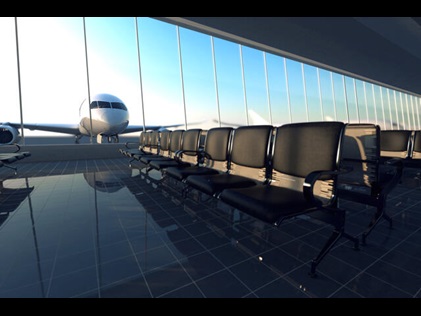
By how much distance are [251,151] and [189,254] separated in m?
1.03

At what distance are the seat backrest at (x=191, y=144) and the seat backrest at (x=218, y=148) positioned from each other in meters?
0.25

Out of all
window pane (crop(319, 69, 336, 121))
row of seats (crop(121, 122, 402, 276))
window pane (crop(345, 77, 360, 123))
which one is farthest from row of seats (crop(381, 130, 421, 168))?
window pane (crop(345, 77, 360, 123))

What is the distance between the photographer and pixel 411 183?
3.38m

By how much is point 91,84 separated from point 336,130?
7601 millimetres

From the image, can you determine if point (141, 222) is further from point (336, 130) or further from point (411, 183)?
point (411, 183)

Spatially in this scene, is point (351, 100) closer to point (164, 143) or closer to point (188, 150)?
point (164, 143)

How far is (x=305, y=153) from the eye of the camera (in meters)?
1.45

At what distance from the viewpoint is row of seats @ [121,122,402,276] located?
47.8 inches

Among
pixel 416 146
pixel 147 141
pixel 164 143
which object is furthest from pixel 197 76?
pixel 416 146

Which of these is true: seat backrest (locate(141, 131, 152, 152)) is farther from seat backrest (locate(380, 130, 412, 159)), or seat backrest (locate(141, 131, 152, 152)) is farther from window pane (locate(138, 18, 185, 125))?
Answer: seat backrest (locate(380, 130, 412, 159))

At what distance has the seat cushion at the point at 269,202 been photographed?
1113mm

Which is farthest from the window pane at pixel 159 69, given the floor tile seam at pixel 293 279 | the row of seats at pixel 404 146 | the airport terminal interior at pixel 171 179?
the floor tile seam at pixel 293 279

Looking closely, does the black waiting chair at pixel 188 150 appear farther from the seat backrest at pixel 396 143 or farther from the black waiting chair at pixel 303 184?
the seat backrest at pixel 396 143

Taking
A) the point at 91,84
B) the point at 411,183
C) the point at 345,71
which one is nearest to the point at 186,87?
the point at 91,84
